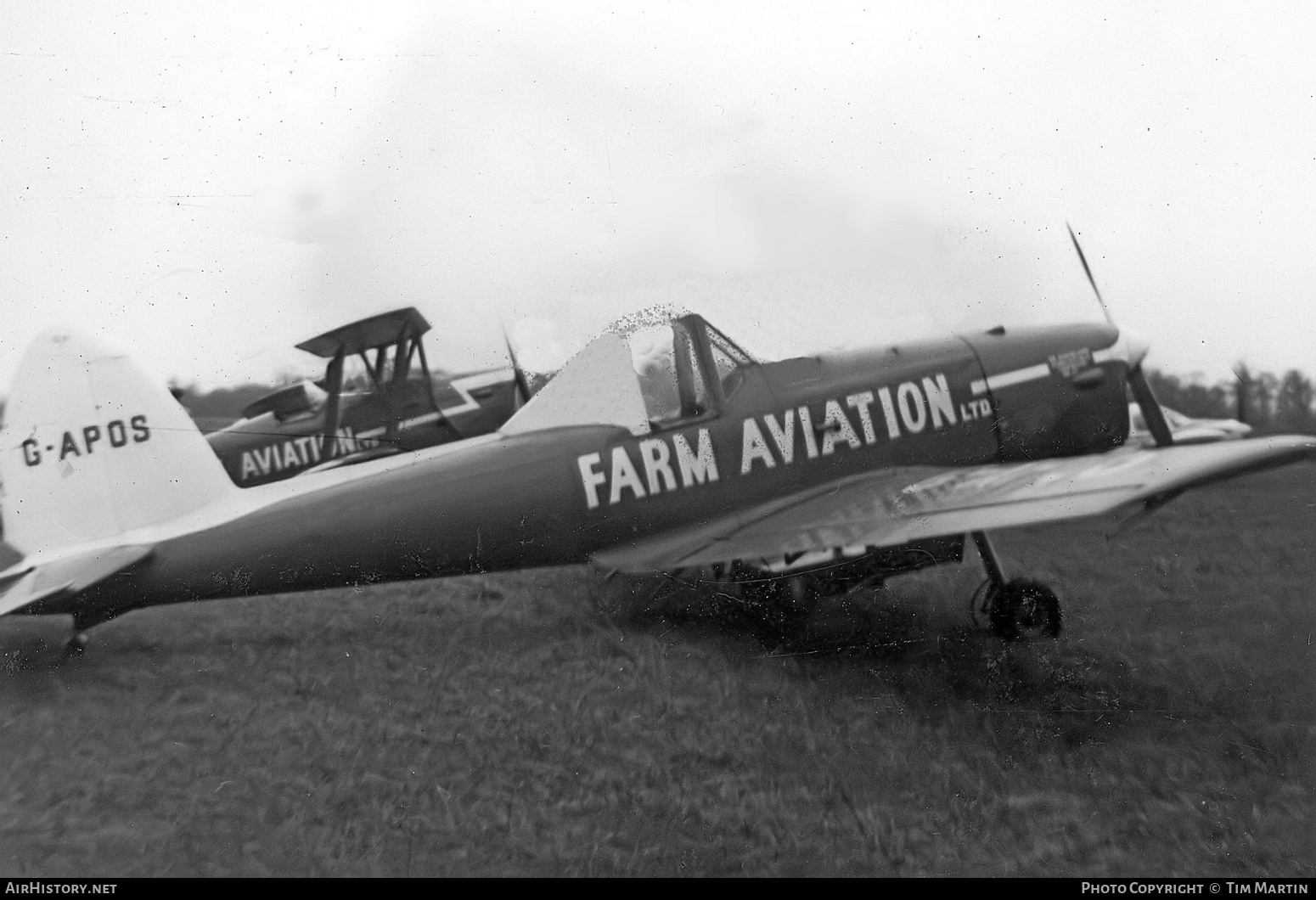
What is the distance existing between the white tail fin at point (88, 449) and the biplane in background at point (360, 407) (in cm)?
13

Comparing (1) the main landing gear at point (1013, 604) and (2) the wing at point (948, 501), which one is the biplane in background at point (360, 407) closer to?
(2) the wing at point (948, 501)

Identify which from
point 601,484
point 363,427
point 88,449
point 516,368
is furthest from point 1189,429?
point 88,449

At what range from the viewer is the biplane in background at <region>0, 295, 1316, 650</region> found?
2014 mm

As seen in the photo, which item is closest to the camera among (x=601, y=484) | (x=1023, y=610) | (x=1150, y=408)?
(x=1023, y=610)

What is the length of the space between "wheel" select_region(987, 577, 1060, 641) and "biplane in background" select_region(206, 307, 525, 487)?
1.39 m

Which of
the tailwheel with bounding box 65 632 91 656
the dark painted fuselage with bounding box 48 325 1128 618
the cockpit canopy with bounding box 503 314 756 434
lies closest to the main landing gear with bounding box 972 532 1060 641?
the dark painted fuselage with bounding box 48 325 1128 618

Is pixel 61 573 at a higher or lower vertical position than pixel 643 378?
lower

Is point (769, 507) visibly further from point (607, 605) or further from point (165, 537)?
point (165, 537)

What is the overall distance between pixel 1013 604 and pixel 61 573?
2575mm

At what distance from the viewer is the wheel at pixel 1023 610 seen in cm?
196

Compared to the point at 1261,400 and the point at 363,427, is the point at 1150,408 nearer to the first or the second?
the point at 1261,400

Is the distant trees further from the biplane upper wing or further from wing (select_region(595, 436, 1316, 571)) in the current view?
the biplane upper wing

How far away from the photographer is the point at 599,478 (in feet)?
6.80

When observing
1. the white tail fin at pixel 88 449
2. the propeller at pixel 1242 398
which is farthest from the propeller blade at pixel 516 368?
the propeller at pixel 1242 398
